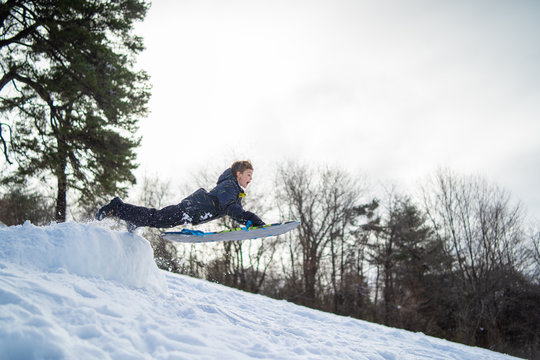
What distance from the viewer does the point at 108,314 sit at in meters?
2.15

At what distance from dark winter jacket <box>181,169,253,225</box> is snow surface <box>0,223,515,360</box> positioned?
73cm

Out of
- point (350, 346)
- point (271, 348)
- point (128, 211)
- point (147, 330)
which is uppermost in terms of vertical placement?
point (128, 211)

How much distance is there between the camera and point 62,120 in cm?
909

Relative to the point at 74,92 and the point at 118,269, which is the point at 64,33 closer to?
the point at 74,92

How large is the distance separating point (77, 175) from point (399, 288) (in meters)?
21.3

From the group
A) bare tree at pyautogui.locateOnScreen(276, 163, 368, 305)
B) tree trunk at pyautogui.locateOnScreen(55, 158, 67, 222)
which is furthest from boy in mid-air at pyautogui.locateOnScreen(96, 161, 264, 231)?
bare tree at pyautogui.locateOnScreen(276, 163, 368, 305)

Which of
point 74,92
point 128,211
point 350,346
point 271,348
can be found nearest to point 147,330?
point 271,348

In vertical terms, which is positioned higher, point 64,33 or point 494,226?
point 64,33

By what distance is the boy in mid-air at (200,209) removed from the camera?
363 centimetres

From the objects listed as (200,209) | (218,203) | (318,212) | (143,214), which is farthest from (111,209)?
(318,212)

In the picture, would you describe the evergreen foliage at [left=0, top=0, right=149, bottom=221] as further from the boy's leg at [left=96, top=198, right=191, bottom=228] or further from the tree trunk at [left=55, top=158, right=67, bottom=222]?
the boy's leg at [left=96, top=198, right=191, bottom=228]

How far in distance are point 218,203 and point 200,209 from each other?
0.26 metres

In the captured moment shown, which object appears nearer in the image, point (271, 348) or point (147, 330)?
point (147, 330)

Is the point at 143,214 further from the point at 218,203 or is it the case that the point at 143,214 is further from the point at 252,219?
the point at 252,219
